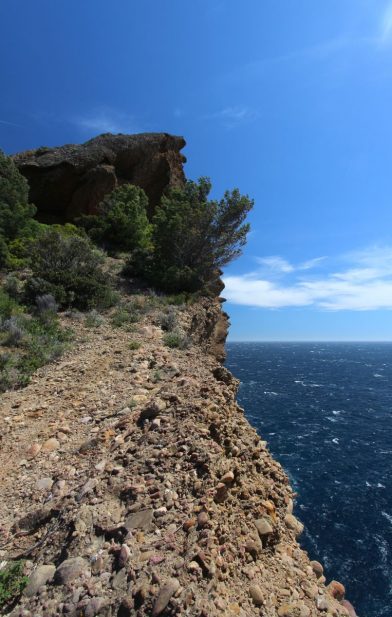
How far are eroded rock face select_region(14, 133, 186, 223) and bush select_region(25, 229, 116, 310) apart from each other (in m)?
14.5

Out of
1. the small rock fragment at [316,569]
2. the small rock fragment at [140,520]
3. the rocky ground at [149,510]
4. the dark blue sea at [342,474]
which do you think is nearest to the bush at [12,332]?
the rocky ground at [149,510]

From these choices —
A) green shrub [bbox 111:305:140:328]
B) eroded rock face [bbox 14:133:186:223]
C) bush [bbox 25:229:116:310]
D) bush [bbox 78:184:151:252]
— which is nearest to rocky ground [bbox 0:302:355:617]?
green shrub [bbox 111:305:140:328]

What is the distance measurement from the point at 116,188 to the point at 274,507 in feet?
93.6

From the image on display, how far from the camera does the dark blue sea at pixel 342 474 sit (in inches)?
499

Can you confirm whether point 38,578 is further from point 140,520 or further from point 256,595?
point 256,595

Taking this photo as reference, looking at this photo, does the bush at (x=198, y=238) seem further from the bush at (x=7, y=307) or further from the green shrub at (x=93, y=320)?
the bush at (x=7, y=307)

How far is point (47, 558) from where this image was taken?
4242 mm

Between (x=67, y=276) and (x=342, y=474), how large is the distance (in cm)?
1942

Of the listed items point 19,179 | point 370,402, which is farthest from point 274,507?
point 370,402

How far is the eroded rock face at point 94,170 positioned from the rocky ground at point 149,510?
25.1 meters

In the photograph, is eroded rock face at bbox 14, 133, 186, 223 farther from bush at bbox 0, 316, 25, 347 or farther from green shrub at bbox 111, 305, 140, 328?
bush at bbox 0, 316, 25, 347

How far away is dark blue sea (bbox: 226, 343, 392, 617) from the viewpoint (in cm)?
1267

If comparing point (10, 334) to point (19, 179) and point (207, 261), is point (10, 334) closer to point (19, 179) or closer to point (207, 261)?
point (207, 261)

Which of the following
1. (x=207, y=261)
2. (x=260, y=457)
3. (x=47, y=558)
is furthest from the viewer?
(x=207, y=261)
